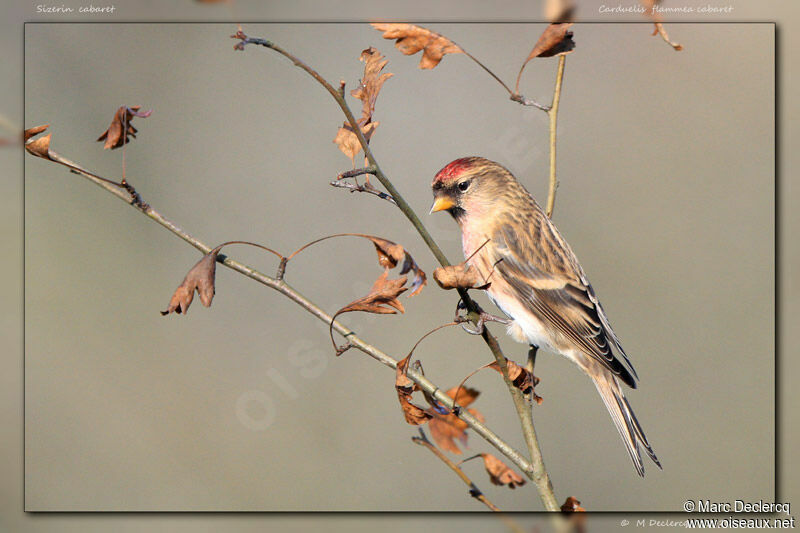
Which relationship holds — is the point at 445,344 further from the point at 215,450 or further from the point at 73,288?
the point at 73,288

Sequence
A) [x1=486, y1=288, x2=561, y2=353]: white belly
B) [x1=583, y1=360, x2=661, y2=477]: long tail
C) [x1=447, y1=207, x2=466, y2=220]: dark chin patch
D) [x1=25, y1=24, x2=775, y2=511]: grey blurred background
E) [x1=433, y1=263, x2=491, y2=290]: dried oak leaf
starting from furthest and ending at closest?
[x1=25, y1=24, x2=775, y2=511]: grey blurred background
[x1=447, y1=207, x2=466, y2=220]: dark chin patch
[x1=486, y1=288, x2=561, y2=353]: white belly
[x1=583, y1=360, x2=661, y2=477]: long tail
[x1=433, y1=263, x2=491, y2=290]: dried oak leaf

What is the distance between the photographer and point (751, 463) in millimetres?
1927

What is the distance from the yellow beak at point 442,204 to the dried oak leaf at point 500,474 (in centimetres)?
79

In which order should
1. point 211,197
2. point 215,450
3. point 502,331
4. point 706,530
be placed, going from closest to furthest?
point 502,331 < point 706,530 < point 215,450 < point 211,197

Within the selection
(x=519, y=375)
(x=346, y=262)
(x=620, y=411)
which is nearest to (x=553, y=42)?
(x=519, y=375)

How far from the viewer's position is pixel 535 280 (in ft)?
5.80

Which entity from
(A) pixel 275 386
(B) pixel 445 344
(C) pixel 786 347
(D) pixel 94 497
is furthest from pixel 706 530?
(D) pixel 94 497

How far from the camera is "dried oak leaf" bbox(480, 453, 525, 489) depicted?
3.34 feet

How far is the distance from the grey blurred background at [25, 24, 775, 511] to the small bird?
21cm

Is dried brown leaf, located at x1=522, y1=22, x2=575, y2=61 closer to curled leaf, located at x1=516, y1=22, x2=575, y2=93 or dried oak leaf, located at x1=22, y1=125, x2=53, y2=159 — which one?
curled leaf, located at x1=516, y1=22, x2=575, y2=93

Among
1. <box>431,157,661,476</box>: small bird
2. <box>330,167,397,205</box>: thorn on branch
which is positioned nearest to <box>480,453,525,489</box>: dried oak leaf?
<box>330,167,397,205</box>: thorn on branch

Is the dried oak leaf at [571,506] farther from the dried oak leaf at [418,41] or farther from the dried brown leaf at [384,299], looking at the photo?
the dried oak leaf at [418,41]

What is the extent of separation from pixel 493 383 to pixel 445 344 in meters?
0.20

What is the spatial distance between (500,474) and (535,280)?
81 cm
